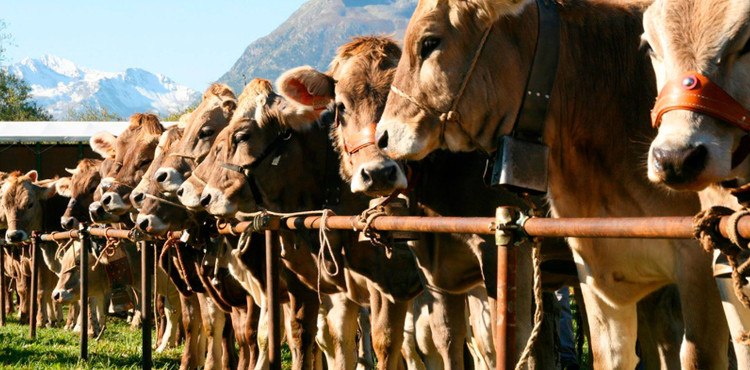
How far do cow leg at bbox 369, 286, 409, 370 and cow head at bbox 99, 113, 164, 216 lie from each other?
5079 mm

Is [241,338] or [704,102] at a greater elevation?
[241,338]

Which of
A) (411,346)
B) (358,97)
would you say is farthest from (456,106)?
(411,346)

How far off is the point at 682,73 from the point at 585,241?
134 cm

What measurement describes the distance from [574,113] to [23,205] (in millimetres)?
13944

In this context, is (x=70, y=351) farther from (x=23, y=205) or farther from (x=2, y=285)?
(x=23, y=205)

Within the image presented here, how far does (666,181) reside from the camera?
309 cm

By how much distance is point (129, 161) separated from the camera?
448 inches

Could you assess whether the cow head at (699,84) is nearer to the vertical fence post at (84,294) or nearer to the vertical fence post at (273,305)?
the vertical fence post at (273,305)

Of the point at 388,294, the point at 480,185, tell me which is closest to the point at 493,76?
the point at 480,185

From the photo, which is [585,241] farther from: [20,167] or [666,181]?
[20,167]

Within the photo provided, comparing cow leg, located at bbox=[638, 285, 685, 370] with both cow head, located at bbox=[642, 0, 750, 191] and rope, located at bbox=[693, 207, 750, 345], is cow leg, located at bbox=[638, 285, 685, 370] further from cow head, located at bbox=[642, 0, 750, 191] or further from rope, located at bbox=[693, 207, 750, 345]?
rope, located at bbox=[693, 207, 750, 345]

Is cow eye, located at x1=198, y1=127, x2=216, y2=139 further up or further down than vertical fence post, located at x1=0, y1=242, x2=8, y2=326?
further down

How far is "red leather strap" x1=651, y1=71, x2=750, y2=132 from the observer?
10.3 ft

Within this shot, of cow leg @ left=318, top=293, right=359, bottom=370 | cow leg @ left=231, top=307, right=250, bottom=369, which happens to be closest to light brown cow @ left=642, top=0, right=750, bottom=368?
cow leg @ left=318, top=293, right=359, bottom=370
